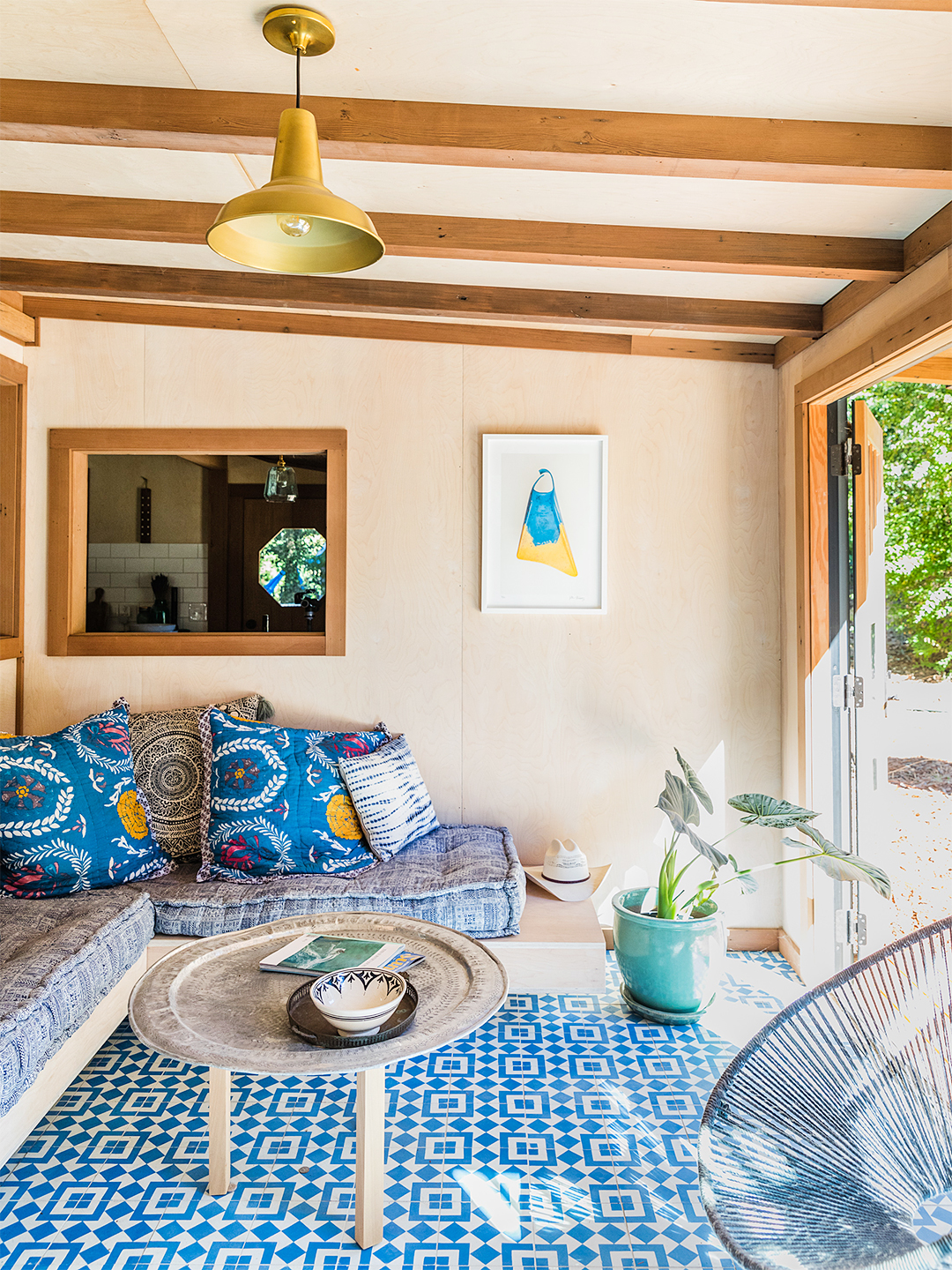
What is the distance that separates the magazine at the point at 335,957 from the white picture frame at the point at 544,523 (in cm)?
163

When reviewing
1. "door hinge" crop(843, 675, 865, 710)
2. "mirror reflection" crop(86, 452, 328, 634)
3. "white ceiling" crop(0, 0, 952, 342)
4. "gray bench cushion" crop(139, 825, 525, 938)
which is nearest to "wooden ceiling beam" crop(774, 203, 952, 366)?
A: "white ceiling" crop(0, 0, 952, 342)

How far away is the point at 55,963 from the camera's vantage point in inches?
85.4

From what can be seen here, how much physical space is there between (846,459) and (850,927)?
5.54 feet

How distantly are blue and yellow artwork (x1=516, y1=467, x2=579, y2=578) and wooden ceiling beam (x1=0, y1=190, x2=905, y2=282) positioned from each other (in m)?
1.05

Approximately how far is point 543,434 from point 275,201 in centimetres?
209

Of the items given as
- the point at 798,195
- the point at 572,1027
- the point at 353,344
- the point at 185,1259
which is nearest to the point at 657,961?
the point at 572,1027

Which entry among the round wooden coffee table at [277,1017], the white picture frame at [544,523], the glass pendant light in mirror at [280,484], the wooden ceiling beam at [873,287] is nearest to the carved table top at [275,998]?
the round wooden coffee table at [277,1017]

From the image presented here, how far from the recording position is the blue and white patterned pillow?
305 cm

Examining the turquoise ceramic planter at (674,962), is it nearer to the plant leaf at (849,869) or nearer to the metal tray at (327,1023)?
the plant leaf at (849,869)

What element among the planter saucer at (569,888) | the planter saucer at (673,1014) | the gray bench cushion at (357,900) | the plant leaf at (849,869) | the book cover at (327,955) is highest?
the plant leaf at (849,869)

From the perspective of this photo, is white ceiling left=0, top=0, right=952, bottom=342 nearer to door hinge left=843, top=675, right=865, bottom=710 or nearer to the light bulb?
the light bulb

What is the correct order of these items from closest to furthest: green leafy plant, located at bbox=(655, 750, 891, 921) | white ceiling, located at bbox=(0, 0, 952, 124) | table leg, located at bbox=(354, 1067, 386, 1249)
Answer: white ceiling, located at bbox=(0, 0, 952, 124) < table leg, located at bbox=(354, 1067, 386, 1249) < green leafy plant, located at bbox=(655, 750, 891, 921)

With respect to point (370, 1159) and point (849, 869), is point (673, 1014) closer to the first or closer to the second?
point (849, 869)

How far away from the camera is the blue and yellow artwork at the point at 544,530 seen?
11.3ft
